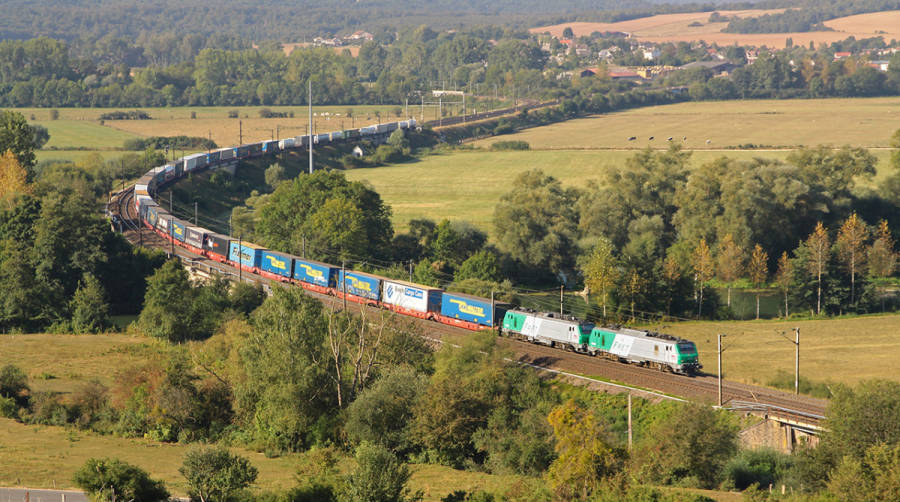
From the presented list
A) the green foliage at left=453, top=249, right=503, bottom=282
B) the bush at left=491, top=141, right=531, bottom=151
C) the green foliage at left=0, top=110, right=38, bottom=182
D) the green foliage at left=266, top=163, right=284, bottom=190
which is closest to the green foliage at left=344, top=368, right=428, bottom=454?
the green foliage at left=453, top=249, right=503, bottom=282

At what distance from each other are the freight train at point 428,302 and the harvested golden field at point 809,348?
216 inches

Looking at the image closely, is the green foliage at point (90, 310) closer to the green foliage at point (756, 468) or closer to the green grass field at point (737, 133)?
the green foliage at point (756, 468)

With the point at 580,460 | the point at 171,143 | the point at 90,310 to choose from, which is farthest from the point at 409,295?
the point at 171,143

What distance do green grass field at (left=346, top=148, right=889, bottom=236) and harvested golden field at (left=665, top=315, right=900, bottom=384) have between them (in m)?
35.1

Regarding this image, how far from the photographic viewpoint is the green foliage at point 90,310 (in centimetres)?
7381

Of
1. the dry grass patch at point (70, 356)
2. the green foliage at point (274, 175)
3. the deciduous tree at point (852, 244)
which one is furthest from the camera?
the green foliage at point (274, 175)

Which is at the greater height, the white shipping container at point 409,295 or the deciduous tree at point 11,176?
the deciduous tree at point 11,176

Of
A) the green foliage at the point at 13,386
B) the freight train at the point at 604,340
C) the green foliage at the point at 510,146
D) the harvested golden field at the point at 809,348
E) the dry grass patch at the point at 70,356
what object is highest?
the green foliage at the point at 510,146

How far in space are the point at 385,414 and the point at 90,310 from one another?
34983 millimetres

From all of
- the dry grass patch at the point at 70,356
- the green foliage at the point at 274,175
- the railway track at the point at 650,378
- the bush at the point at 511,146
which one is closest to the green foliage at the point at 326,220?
the railway track at the point at 650,378

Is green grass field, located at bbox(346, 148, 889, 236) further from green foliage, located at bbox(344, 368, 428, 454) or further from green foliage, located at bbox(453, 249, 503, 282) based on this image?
green foliage, located at bbox(344, 368, 428, 454)

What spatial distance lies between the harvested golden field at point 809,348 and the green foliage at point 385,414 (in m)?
19.5

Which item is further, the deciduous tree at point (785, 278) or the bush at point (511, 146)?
the bush at point (511, 146)

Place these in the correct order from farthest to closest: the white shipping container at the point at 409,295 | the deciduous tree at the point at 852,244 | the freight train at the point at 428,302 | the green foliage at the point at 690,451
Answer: the deciduous tree at the point at 852,244 < the white shipping container at the point at 409,295 < the freight train at the point at 428,302 < the green foliage at the point at 690,451
